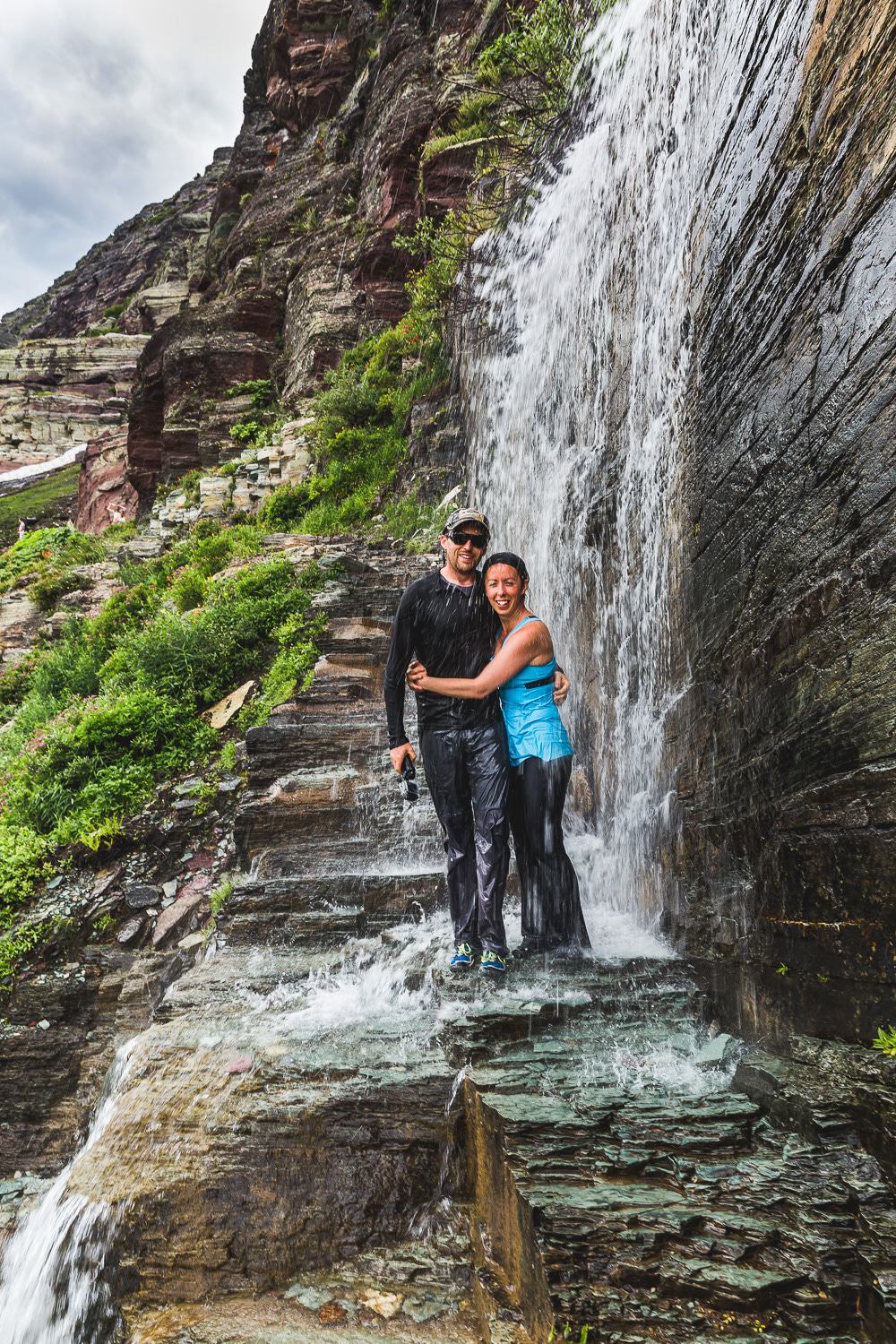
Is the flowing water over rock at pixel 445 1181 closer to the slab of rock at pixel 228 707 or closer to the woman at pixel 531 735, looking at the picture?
the woman at pixel 531 735

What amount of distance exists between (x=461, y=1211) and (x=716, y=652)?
105 inches

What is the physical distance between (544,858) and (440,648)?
1.20m

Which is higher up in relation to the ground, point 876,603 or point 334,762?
point 876,603

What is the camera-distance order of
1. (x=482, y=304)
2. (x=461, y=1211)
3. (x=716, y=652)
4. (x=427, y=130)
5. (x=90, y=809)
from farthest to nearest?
(x=427, y=130) < (x=482, y=304) < (x=90, y=809) < (x=716, y=652) < (x=461, y=1211)

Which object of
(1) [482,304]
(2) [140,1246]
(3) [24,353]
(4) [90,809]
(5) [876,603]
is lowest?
(2) [140,1246]

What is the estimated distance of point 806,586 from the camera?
3.06 metres

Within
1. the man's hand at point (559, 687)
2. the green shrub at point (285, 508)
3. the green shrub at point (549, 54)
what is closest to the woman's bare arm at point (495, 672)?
the man's hand at point (559, 687)

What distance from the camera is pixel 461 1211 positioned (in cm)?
277

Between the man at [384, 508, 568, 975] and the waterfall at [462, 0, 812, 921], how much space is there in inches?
49.0

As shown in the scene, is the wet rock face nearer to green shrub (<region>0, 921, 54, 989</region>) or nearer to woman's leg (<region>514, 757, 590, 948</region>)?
woman's leg (<region>514, 757, 590, 948</region>)

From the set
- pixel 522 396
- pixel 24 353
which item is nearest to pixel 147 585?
pixel 522 396

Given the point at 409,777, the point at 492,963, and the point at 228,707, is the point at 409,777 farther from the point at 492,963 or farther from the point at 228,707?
the point at 228,707

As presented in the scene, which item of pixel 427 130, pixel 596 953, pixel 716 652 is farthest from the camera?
pixel 427 130

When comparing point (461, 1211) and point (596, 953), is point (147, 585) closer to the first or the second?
point (596, 953)
